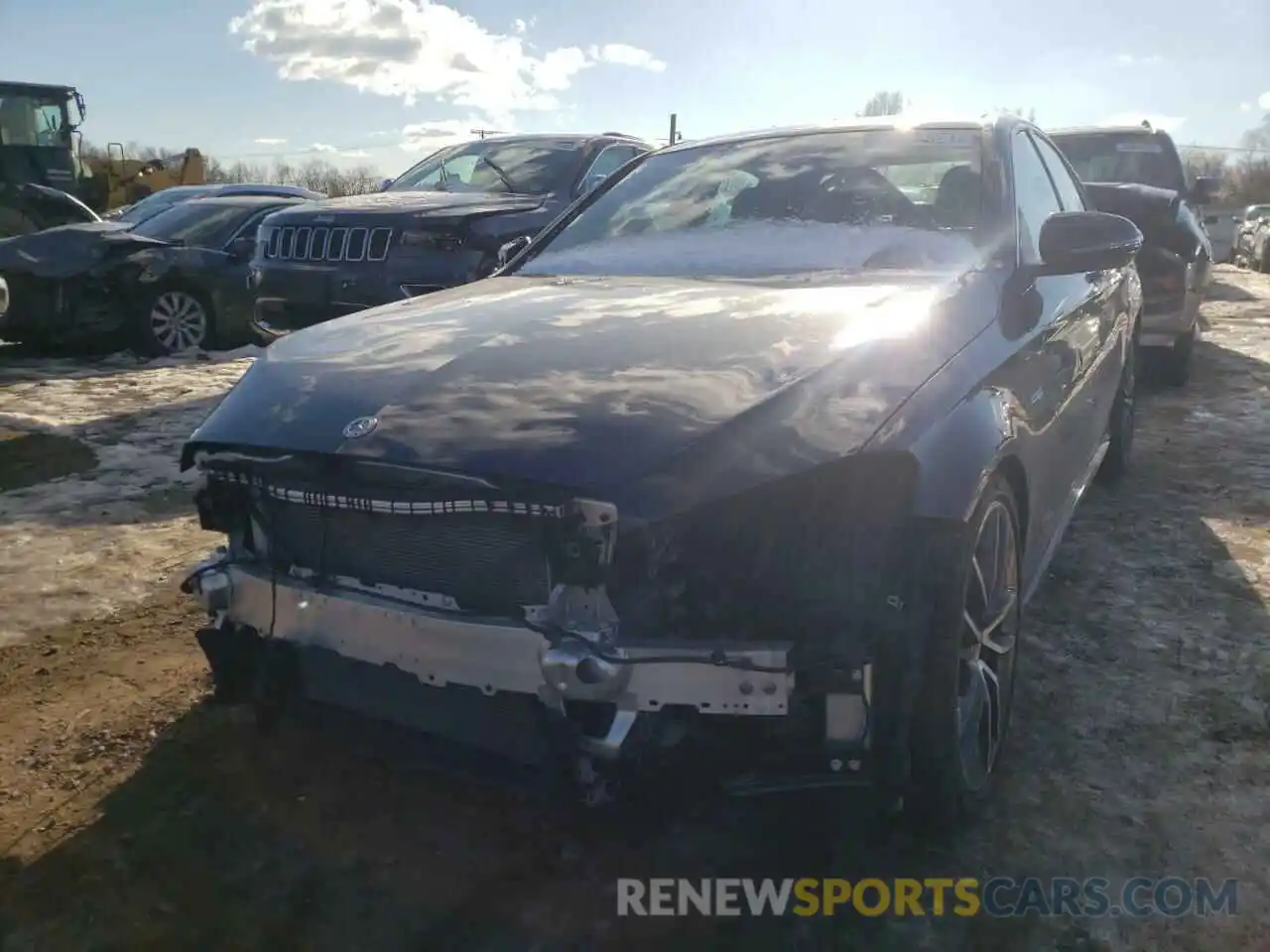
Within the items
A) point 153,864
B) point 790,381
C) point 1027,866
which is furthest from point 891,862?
point 153,864

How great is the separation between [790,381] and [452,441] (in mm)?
682

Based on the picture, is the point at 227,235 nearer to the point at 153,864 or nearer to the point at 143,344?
the point at 143,344

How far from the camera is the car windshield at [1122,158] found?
8602mm

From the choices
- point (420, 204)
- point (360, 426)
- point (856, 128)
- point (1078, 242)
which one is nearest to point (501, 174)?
point (420, 204)

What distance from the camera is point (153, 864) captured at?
232 cm

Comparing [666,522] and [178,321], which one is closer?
[666,522]

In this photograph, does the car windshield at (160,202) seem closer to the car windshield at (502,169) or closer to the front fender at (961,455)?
the car windshield at (502,169)

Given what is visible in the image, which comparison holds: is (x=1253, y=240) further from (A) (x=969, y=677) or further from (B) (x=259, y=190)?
(A) (x=969, y=677)

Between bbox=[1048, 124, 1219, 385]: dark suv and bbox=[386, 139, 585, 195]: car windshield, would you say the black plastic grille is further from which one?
bbox=[386, 139, 585, 195]: car windshield

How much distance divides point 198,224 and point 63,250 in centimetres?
141

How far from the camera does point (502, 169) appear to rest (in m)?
7.59

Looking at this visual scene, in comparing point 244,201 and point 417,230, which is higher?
point 244,201

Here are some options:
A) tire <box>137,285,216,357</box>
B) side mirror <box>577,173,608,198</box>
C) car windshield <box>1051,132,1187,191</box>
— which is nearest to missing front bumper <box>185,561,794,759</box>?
side mirror <box>577,173,608,198</box>

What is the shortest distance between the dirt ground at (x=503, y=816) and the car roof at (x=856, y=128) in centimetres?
166
